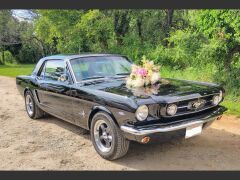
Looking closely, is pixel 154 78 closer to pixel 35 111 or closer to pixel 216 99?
pixel 216 99

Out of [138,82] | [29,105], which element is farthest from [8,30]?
[138,82]

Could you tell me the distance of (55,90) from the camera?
611cm

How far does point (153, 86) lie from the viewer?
17.1 ft

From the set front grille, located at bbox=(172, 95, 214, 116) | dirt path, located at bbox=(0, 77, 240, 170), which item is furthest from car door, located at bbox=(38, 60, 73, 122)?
front grille, located at bbox=(172, 95, 214, 116)

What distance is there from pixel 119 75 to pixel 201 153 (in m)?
2.02

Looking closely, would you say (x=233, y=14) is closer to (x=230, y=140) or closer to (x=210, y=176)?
(x=230, y=140)

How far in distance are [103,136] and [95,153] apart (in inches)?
16.2

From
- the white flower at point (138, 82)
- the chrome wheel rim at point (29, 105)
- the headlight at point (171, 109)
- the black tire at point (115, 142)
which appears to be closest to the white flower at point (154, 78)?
the white flower at point (138, 82)

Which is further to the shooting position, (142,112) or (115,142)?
(115,142)

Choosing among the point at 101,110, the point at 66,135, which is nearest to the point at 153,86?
the point at 101,110

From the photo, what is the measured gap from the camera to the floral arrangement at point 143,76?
5.26m

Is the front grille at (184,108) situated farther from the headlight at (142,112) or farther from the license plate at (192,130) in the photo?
the license plate at (192,130)

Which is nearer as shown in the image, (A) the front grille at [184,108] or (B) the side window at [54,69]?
(A) the front grille at [184,108]

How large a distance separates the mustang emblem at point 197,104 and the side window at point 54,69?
2.51 metres
